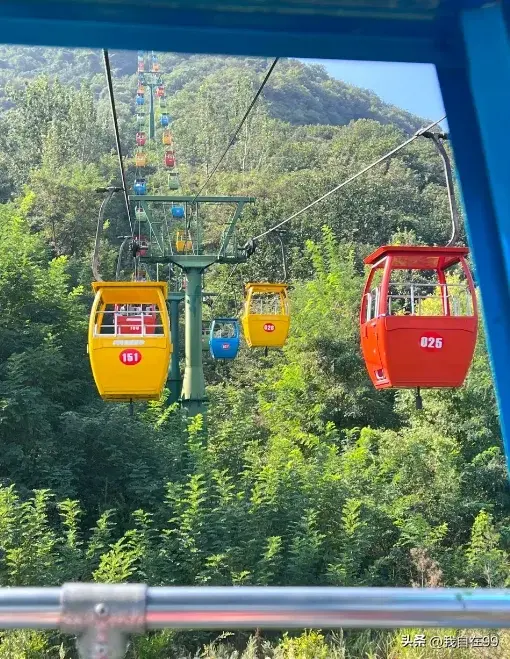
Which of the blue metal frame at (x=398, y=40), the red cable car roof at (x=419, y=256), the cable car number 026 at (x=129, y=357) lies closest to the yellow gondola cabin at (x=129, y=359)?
the cable car number 026 at (x=129, y=357)

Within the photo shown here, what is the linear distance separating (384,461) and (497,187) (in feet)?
46.0

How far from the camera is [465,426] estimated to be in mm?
14406

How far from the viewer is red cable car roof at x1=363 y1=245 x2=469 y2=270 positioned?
189 inches

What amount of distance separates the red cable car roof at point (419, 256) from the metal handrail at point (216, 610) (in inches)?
160

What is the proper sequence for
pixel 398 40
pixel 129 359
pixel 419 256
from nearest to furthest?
1. pixel 398 40
2. pixel 419 256
3. pixel 129 359

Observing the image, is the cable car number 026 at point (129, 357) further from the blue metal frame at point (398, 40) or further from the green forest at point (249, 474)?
the blue metal frame at point (398, 40)

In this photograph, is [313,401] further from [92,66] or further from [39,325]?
[92,66]

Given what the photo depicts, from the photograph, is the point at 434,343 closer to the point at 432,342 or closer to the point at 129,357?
the point at 432,342

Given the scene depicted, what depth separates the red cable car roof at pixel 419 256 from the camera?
480cm

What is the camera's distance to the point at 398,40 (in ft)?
3.81

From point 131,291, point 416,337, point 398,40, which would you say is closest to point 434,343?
point 416,337

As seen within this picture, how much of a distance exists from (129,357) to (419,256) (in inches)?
89.8

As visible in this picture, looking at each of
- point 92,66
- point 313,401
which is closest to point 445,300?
point 313,401

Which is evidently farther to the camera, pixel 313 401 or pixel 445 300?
pixel 313 401
